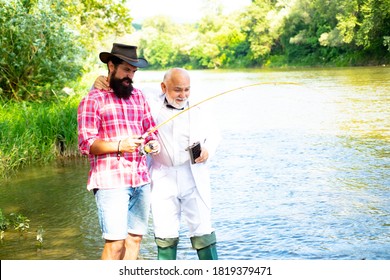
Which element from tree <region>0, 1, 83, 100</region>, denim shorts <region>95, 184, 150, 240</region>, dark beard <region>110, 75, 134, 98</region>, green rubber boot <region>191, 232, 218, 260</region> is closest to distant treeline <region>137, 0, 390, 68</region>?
tree <region>0, 1, 83, 100</region>

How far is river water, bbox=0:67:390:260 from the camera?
627cm

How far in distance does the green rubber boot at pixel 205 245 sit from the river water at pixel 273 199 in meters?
0.92

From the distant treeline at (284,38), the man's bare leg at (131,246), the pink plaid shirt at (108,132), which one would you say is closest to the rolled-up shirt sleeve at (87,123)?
the pink plaid shirt at (108,132)

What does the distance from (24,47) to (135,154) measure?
10384 millimetres

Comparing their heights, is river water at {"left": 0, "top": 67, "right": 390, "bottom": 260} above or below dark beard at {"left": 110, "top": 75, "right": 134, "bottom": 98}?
below

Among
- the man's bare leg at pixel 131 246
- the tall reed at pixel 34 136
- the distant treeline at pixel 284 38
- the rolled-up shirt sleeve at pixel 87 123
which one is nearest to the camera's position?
the rolled-up shirt sleeve at pixel 87 123

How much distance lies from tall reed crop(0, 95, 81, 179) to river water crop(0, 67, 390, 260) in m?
0.25

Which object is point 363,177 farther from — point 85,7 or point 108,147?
point 85,7

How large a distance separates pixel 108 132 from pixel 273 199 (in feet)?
15.6

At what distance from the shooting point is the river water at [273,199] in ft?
20.6

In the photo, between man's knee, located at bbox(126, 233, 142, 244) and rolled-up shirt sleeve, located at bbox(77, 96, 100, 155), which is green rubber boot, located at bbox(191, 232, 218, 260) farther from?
rolled-up shirt sleeve, located at bbox(77, 96, 100, 155)

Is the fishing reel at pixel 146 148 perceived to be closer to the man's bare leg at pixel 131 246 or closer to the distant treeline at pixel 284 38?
the man's bare leg at pixel 131 246

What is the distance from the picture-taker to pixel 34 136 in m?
10.6

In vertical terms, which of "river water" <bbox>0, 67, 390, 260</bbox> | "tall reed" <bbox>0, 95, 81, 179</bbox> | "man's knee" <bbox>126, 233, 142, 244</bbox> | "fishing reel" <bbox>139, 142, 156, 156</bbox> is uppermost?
"fishing reel" <bbox>139, 142, 156, 156</bbox>
